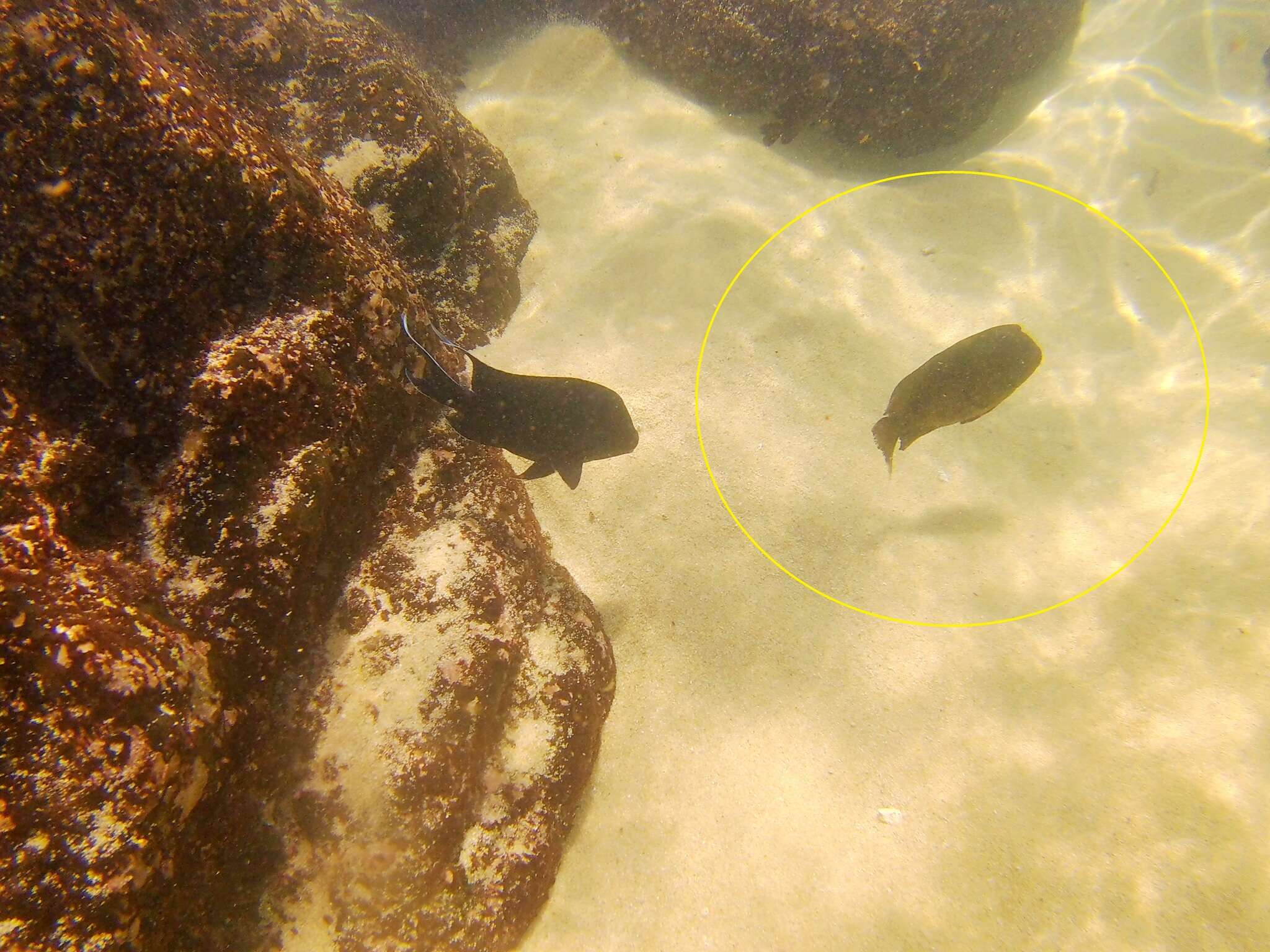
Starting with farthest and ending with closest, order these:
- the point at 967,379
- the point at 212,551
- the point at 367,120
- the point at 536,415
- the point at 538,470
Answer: the point at 367,120, the point at 967,379, the point at 538,470, the point at 536,415, the point at 212,551

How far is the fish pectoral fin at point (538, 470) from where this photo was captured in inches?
133

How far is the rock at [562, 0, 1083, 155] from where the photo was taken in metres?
5.47

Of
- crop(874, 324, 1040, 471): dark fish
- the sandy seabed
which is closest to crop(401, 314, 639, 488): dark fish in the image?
the sandy seabed

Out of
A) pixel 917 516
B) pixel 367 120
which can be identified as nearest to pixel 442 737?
pixel 917 516

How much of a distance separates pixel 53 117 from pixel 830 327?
461 centimetres

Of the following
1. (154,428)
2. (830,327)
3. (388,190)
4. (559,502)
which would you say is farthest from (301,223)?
(830,327)

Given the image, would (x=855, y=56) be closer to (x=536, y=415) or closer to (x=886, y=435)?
(x=886, y=435)

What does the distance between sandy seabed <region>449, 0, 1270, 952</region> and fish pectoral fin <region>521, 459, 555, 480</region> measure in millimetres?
682

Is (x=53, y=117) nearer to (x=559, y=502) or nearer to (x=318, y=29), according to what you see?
(x=559, y=502)

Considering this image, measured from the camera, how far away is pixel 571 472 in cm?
342

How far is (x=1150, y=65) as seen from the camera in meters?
6.43

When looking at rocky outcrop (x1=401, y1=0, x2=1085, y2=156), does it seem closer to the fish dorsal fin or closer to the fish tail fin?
the fish tail fin

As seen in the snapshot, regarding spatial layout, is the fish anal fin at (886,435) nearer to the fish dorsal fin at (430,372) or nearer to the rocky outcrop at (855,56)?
the fish dorsal fin at (430,372)

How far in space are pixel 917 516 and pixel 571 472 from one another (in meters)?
2.50
